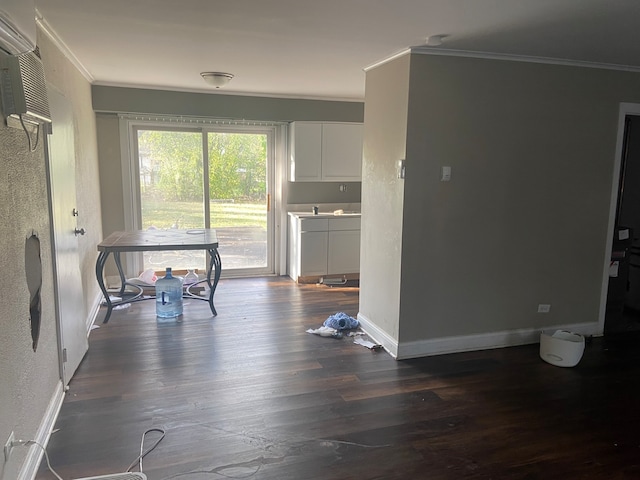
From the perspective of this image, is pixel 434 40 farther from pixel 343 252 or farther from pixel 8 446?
pixel 343 252

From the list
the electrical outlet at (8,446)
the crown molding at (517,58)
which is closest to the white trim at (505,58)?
the crown molding at (517,58)

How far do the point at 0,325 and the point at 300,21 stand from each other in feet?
6.83

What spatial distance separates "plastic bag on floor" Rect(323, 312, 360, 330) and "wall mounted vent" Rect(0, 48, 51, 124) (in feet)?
→ 8.66

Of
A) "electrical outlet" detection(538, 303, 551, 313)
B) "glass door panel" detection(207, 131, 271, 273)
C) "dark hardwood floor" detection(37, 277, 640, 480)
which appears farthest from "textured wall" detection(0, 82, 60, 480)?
"electrical outlet" detection(538, 303, 551, 313)

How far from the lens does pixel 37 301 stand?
236 cm

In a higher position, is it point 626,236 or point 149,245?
point 626,236

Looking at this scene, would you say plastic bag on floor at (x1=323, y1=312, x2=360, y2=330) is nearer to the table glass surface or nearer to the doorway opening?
the table glass surface

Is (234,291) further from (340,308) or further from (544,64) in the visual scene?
(544,64)

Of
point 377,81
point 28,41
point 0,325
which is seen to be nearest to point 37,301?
point 0,325

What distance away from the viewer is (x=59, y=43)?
10.4 feet

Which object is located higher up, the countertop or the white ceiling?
the white ceiling

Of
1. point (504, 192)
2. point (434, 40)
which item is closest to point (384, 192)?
point (504, 192)

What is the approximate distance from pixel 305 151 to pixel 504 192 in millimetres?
2770

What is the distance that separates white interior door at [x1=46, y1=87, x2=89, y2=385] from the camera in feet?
9.00
